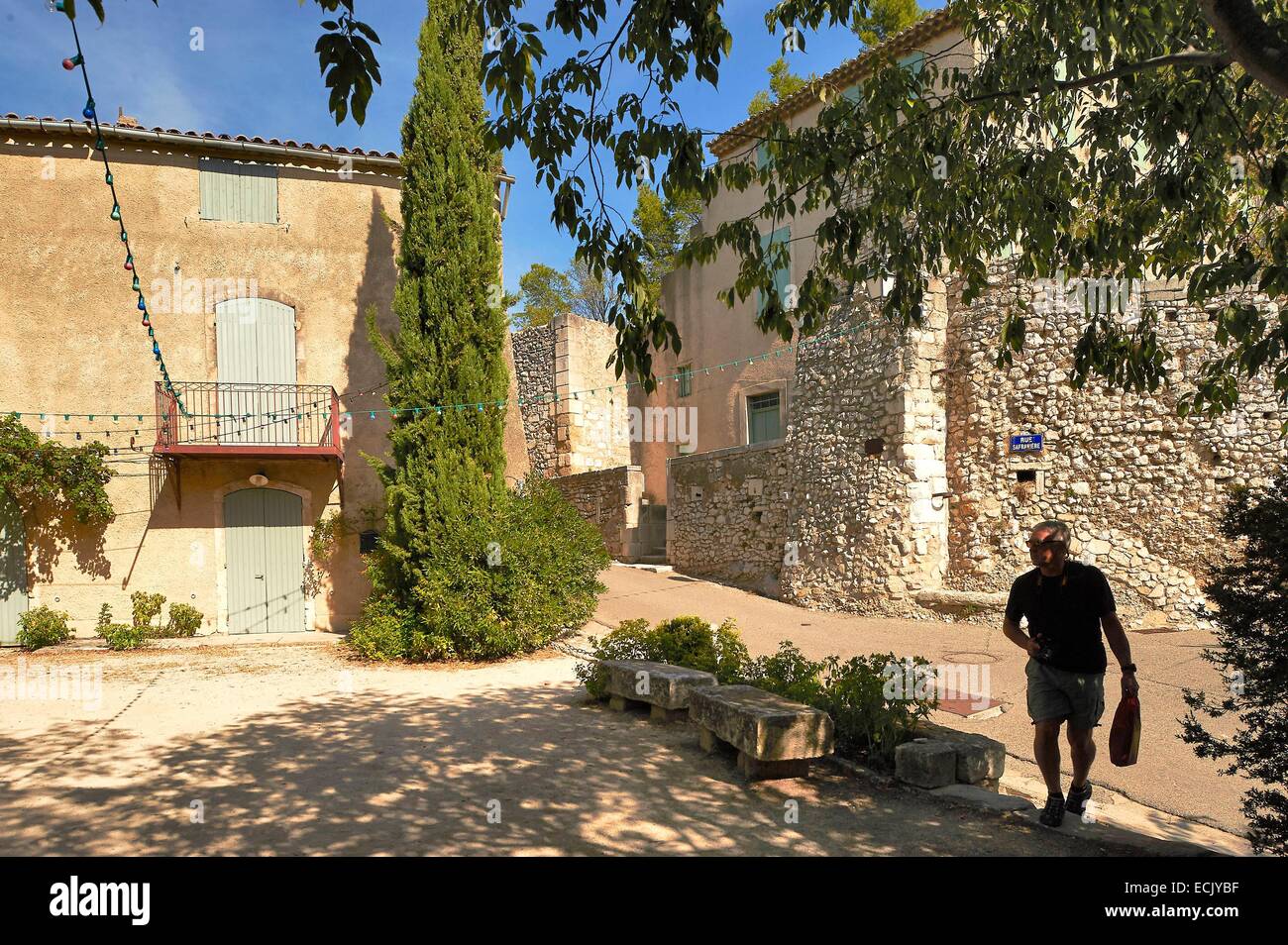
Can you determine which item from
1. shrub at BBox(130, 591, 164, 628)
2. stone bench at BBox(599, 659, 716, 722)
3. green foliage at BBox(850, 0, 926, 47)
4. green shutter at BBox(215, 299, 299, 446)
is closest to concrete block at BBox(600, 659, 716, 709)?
stone bench at BBox(599, 659, 716, 722)

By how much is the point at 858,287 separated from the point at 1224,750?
436 inches

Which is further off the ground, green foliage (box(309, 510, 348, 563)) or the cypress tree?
the cypress tree

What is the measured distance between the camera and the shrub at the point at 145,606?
11.5 meters

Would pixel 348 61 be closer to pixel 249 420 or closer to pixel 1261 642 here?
pixel 1261 642

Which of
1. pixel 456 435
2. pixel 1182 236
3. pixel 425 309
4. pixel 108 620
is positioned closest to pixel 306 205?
pixel 425 309

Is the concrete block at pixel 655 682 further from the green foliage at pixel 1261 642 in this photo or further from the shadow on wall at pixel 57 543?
the shadow on wall at pixel 57 543

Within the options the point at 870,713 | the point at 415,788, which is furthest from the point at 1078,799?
the point at 415,788

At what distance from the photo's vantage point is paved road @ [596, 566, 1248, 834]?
17.6 ft

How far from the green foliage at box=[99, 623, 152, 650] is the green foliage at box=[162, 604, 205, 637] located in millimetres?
375

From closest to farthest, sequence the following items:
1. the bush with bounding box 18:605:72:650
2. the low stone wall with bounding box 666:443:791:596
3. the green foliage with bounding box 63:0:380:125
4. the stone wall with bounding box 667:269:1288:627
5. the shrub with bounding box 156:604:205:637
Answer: the green foliage with bounding box 63:0:380:125
the stone wall with bounding box 667:269:1288:627
the bush with bounding box 18:605:72:650
the shrub with bounding box 156:604:205:637
the low stone wall with bounding box 666:443:791:596

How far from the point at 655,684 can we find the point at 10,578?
1030cm

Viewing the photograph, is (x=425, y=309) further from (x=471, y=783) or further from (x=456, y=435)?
(x=471, y=783)

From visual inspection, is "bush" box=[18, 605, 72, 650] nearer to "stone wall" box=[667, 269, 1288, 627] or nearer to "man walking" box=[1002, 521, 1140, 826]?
"stone wall" box=[667, 269, 1288, 627]

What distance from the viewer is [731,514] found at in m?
15.3
